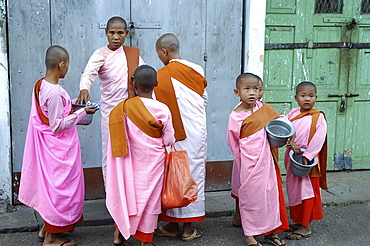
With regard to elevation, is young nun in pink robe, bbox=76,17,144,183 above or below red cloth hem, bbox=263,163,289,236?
above

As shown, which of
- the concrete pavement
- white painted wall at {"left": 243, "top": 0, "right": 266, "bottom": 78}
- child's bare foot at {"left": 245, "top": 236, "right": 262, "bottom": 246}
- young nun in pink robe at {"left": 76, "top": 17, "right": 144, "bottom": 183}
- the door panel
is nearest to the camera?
child's bare foot at {"left": 245, "top": 236, "right": 262, "bottom": 246}

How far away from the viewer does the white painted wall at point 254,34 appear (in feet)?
18.4

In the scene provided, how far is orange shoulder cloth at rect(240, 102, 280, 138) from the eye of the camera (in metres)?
4.03

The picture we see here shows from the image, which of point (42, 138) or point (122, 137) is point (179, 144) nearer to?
point (122, 137)

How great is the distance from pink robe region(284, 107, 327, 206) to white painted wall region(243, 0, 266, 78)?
4.74 ft

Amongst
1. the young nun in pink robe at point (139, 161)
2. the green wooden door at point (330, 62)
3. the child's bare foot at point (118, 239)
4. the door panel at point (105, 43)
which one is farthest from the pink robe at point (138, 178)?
the green wooden door at point (330, 62)

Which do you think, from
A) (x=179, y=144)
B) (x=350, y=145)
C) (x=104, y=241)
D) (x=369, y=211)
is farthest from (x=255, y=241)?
(x=350, y=145)

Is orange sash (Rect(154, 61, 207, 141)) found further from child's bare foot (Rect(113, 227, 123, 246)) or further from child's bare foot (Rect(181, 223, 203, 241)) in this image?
child's bare foot (Rect(113, 227, 123, 246))

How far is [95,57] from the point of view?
14.8 ft

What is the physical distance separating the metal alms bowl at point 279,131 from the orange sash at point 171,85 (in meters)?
0.78

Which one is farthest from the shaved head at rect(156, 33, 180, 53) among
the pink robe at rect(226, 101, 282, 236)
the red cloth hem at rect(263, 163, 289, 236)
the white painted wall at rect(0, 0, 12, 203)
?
the white painted wall at rect(0, 0, 12, 203)

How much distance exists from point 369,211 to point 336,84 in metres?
1.90

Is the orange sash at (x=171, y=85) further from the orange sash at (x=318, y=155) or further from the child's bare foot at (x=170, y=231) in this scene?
the orange sash at (x=318, y=155)

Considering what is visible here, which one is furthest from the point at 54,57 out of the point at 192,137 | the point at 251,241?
the point at 251,241
